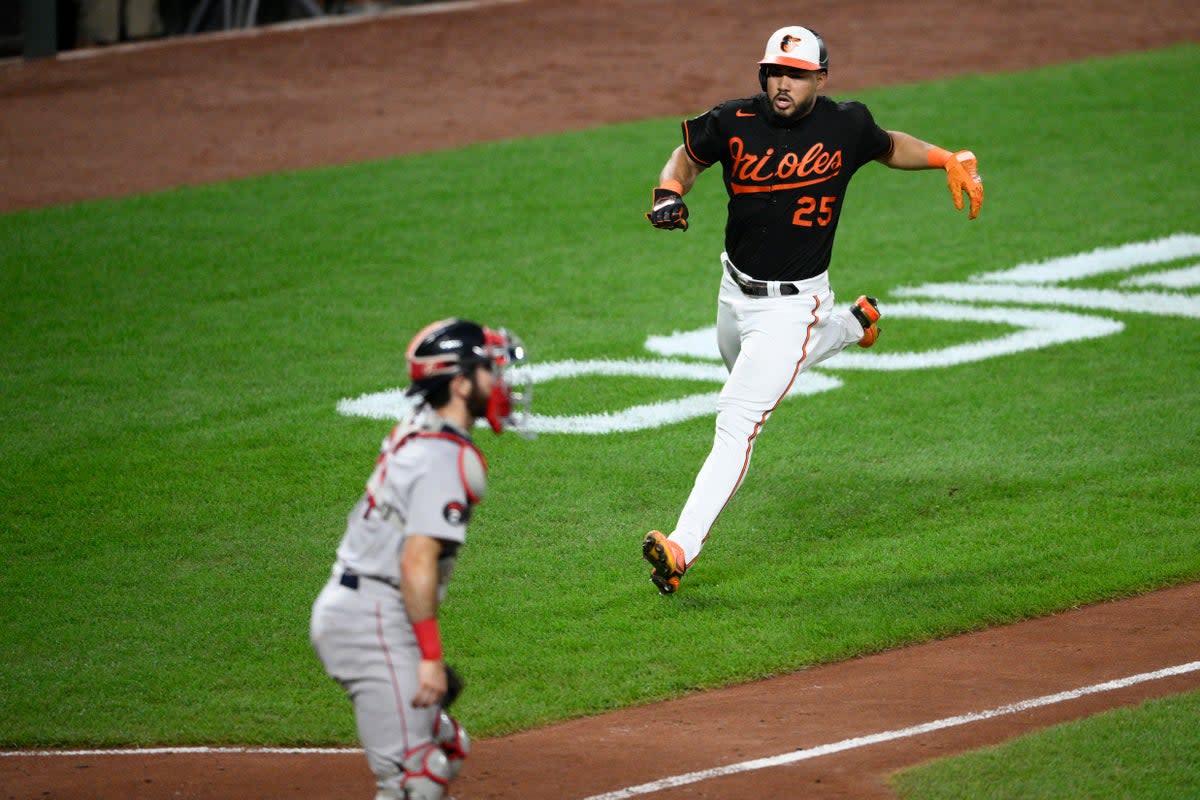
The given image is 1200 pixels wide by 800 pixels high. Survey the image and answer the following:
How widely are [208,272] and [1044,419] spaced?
20.9ft

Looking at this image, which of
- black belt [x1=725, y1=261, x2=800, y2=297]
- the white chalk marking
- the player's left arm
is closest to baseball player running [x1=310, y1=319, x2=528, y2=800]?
the white chalk marking

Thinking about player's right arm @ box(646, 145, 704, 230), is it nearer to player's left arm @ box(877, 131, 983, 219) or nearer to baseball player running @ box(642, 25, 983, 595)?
baseball player running @ box(642, 25, 983, 595)

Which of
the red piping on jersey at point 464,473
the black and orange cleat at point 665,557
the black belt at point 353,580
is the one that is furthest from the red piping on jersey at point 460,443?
the black and orange cleat at point 665,557

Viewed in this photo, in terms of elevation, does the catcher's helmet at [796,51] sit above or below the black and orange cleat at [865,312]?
above

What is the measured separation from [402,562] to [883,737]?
2013 mm

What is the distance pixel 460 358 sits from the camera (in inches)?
176

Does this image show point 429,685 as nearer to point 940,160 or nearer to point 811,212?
point 811,212

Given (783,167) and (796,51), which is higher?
(796,51)

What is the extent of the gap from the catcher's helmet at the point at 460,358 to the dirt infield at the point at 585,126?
55.4 inches

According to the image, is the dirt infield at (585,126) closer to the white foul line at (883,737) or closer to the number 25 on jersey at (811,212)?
the white foul line at (883,737)

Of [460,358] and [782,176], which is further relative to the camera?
[782,176]

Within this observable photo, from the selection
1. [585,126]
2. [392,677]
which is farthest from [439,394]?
[585,126]

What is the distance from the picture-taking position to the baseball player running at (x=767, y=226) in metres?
6.74

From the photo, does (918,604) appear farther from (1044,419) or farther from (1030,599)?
(1044,419)
